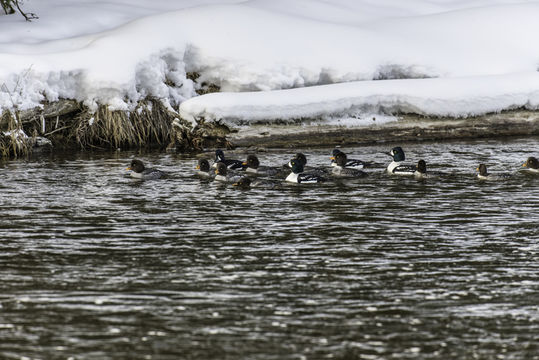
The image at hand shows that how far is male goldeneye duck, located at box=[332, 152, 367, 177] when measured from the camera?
56.7 feet

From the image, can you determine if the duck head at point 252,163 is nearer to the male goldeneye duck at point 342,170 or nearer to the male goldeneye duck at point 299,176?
the male goldeneye duck at point 299,176

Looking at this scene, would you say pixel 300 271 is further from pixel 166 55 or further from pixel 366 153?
pixel 166 55

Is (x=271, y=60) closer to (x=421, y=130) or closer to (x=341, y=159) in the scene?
(x=421, y=130)

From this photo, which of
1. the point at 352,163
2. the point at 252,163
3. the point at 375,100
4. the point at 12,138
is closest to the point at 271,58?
the point at 375,100

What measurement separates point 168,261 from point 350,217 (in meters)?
3.56

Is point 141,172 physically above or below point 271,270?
above

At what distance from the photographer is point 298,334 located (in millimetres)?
8219

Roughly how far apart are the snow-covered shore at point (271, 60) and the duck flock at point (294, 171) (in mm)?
3827

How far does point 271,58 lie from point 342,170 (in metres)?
7.07

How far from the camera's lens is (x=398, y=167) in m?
17.6

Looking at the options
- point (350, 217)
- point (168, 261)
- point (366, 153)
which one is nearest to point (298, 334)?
point (168, 261)

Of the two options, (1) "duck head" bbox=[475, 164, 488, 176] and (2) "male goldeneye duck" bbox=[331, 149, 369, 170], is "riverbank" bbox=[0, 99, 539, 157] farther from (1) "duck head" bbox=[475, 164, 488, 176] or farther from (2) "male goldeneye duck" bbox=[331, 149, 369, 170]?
(1) "duck head" bbox=[475, 164, 488, 176]

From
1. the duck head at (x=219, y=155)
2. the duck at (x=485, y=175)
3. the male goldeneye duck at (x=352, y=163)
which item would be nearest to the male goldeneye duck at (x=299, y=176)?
the male goldeneye duck at (x=352, y=163)

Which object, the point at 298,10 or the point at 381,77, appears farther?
the point at 298,10
